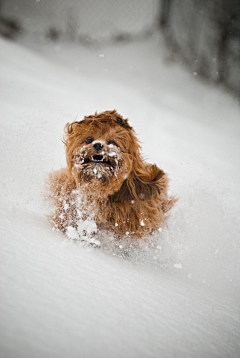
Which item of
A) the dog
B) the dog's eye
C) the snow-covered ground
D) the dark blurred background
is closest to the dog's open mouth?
the dog

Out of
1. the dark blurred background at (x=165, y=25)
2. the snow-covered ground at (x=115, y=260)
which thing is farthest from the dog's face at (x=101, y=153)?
the dark blurred background at (x=165, y=25)

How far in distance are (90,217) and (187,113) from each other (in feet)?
27.9

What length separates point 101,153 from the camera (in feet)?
7.82

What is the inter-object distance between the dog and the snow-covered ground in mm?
233

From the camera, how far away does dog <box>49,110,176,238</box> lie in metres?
2.45

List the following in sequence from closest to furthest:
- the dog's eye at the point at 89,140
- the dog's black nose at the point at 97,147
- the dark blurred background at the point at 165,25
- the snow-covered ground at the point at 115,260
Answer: the snow-covered ground at the point at 115,260
the dog's black nose at the point at 97,147
the dog's eye at the point at 89,140
the dark blurred background at the point at 165,25

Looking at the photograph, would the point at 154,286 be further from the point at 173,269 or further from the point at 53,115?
the point at 53,115

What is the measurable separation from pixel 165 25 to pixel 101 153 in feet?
37.5

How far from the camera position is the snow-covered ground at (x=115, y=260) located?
3.49 ft

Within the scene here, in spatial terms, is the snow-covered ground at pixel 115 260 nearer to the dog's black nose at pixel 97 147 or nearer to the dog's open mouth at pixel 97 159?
the dog's open mouth at pixel 97 159

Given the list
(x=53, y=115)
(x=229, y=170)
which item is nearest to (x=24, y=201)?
(x=53, y=115)

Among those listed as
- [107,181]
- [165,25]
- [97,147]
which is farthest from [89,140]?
[165,25]

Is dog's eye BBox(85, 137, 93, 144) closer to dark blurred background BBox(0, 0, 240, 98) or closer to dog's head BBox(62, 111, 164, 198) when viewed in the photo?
dog's head BBox(62, 111, 164, 198)

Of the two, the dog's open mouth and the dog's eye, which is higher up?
the dog's eye
